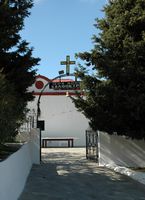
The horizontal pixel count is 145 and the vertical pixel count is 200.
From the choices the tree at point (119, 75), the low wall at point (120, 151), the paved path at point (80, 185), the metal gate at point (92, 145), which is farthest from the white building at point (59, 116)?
the tree at point (119, 75)

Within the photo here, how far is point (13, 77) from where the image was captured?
18.1 meters

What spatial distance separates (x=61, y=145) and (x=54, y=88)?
604 cm

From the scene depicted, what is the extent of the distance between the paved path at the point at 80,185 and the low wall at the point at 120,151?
37.6 inches

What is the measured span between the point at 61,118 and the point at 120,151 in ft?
96.1

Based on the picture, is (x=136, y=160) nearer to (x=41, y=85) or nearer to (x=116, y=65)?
(x=116, y=65)

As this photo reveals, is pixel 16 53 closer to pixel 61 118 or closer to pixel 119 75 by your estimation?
pixel 119 75

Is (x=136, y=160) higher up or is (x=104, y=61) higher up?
(x=104, y=61)

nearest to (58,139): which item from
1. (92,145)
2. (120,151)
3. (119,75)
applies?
(92,145)

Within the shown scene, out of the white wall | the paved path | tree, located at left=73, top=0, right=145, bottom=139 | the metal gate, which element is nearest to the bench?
the white wall

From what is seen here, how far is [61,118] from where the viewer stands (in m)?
51.2

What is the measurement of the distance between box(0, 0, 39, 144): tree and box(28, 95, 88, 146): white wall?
3129 cm

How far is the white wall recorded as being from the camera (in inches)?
2004

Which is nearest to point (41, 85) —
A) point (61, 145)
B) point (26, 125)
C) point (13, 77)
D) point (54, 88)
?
point (54, 88)

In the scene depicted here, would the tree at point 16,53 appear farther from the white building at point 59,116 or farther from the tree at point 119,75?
the white building at point 59,116
